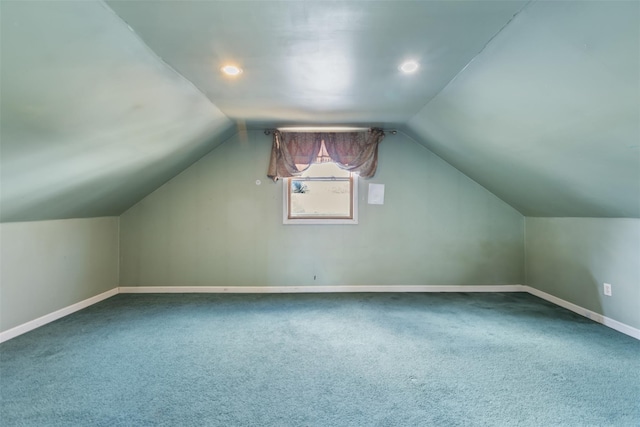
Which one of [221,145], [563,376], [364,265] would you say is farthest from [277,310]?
[563,376]

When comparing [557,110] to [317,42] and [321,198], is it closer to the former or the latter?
[317,42]

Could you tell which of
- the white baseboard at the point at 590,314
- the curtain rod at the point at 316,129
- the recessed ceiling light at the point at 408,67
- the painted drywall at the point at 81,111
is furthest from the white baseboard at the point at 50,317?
the white baseboard at the point at 590,314

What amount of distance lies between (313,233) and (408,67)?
7.93 ft

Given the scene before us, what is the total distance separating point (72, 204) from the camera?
9.68 feet

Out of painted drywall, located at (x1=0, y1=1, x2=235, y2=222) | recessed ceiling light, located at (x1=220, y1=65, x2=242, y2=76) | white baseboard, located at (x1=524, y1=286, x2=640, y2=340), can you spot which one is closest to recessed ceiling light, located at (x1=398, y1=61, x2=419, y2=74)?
recessed ceiling light, located at (x1=220, y1=65, x2=242, y2=76)

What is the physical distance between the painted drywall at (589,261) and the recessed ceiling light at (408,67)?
2394mm

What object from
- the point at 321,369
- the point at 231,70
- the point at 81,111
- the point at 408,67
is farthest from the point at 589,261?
the point at 81,111

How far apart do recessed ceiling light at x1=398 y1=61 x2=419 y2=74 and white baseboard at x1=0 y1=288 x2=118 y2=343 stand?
12.4 ft

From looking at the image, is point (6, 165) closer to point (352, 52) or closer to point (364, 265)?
point (352, 52)

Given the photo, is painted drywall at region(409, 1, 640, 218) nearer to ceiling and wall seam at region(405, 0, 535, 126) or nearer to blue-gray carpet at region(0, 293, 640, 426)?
ceiling and wall seam at region(405, 0, 535, 126)

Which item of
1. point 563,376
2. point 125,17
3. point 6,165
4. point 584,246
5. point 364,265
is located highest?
point 125,17

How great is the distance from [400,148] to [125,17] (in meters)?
3.27

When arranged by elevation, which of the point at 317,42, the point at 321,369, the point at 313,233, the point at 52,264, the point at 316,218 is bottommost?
the point at 321,369

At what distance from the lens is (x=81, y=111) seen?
1873 millimetres
